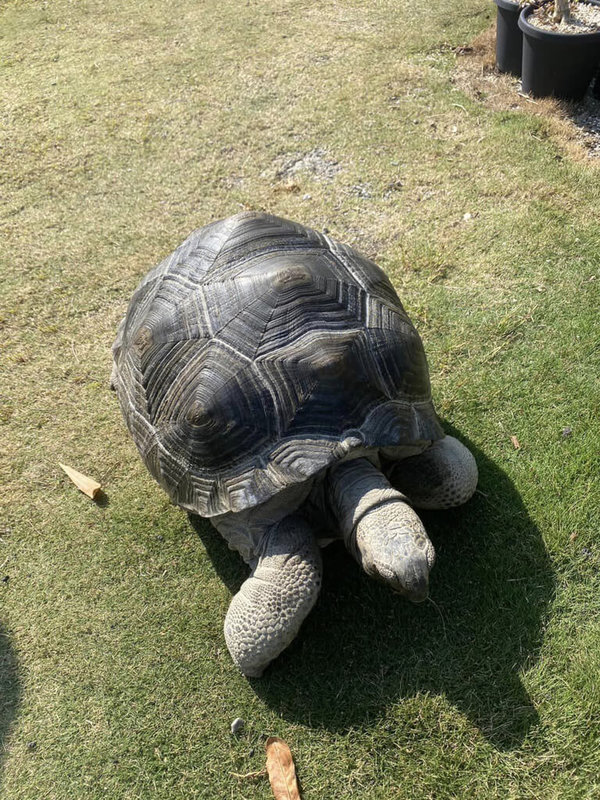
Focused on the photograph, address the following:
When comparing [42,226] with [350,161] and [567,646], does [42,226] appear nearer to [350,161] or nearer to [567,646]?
[350,161]

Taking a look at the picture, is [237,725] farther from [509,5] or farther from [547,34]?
[509,5]

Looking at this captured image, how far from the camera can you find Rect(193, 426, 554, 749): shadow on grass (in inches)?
89.7

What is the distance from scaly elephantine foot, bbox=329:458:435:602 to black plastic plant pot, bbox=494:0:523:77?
15.0 feet

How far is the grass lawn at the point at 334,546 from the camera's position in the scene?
2244mm

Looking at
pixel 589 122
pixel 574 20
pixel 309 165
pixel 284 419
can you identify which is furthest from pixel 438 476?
pixel 574 20

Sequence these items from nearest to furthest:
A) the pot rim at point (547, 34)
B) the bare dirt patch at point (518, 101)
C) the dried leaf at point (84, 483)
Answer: the dried leaf at point (84, 483) < the pot rim at point (547, 34) < the bare dirt patch at point (518, 101)

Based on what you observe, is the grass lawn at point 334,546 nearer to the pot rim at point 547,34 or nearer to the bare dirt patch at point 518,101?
the bare dirt patch at point 518,101

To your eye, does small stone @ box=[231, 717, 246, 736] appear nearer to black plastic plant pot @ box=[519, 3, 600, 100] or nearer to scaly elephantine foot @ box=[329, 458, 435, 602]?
scaly elephantine foot @ box=[329, 458, 435, 602]

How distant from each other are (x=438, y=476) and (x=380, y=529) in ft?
1.93

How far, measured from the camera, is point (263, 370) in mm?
2260

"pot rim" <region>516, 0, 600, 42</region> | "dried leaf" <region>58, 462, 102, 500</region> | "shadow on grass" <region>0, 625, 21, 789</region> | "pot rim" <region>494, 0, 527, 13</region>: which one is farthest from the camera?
"pot rim" <region>494, 0, 527, 13</region>

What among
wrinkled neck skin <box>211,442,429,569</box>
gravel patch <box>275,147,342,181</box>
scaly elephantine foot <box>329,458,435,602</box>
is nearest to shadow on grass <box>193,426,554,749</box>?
wrinkled neck skin <box>211,442,429,569</box>

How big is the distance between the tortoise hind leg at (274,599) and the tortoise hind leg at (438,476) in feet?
1.72

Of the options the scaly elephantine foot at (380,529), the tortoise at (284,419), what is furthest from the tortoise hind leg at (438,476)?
the scaly elephantine foot at (380,529)
